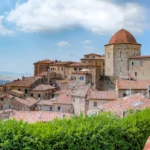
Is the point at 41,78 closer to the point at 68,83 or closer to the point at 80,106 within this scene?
the point at 68,83

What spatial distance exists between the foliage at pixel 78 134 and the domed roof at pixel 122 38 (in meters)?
45.2

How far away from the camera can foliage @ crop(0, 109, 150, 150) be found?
8.13 metres

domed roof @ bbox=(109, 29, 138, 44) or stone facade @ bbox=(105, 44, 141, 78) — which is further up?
domed roof @ bbox=(109, 29, 138, 44)

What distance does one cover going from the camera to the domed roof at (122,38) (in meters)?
55.9

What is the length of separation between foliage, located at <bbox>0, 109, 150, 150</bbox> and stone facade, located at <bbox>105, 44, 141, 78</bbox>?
43.1m

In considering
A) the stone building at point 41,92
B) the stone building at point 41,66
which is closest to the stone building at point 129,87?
the stone building at point 41,92

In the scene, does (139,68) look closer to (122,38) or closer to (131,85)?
(122,38)

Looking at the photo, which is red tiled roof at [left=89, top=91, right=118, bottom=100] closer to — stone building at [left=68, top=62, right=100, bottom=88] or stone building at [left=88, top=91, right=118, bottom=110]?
stone building at [left=88, top=91, right=118, bottom=110]

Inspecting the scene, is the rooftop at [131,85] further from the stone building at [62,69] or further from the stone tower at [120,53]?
the stone building at [62,69]

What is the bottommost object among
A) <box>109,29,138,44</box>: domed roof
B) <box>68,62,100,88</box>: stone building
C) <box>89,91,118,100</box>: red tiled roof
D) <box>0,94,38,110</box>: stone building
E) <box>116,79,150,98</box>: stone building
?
<box>0,94,38,110</box>: stone building

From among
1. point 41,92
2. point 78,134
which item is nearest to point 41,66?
point 41,92

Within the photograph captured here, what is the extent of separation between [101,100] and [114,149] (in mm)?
23644

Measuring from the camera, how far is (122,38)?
2221 inches

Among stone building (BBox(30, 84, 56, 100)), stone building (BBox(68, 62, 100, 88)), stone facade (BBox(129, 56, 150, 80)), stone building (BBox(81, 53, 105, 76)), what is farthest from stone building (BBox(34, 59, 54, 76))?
stone facade (BBox(129, 56, 150, 80))
